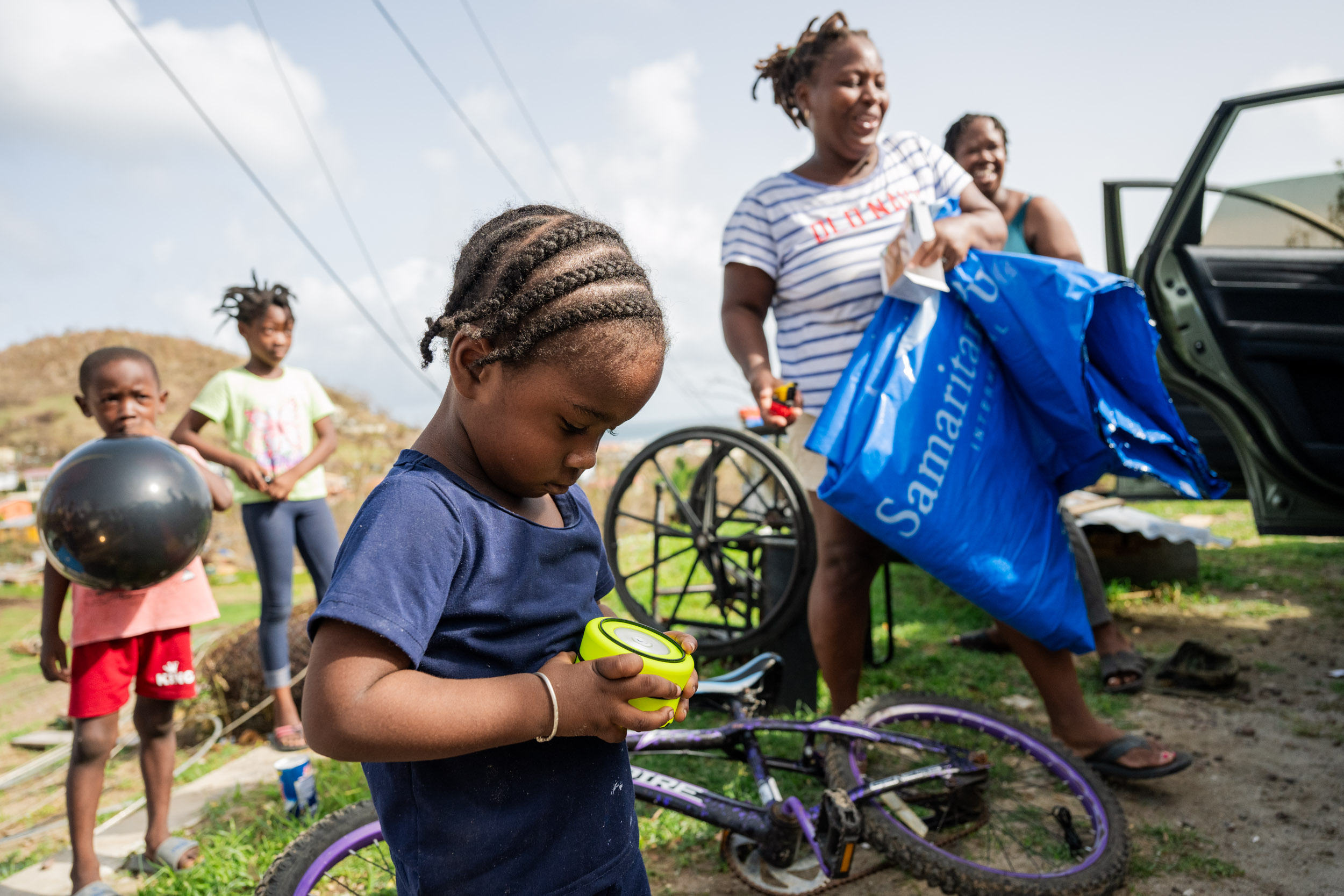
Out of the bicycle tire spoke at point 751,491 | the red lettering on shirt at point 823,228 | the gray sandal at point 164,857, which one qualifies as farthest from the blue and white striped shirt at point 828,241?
the gray sandal at point 164,857

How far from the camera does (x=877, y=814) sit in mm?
1845

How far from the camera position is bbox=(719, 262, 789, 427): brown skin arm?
239 centimetres

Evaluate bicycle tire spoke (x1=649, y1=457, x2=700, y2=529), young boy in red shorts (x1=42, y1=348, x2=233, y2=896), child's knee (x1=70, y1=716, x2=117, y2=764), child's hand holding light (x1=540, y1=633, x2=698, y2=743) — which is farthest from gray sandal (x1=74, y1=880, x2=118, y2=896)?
bicycle tire spoke (x1=649, y1=457, x2=700, y2=529)

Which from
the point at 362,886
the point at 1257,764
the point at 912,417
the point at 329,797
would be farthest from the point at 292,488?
the point at 1257,764

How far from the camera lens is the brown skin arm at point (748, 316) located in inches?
94.2

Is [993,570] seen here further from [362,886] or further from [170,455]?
[170,455]

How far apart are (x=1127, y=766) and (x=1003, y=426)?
0.98 metres

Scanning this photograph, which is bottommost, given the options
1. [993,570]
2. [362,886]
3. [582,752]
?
[362,886]

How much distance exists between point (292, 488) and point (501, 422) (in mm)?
2533

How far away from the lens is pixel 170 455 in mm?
2234

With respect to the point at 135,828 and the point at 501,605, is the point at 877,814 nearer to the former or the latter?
the point at 501,605

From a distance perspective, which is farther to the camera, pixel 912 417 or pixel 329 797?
pixel 329 797

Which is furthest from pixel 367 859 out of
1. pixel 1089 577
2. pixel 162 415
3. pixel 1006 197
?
pixel 162 415

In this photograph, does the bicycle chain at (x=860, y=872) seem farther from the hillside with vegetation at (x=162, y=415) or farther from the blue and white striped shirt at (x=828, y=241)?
the hillside with vegetation at (x=162, y=415)
